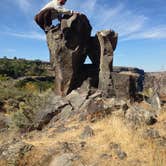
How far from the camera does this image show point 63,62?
14086mm

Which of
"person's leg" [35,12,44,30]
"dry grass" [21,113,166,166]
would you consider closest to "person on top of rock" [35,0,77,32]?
"person's leg" [35,12,44,30]

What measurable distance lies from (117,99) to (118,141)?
445 cm

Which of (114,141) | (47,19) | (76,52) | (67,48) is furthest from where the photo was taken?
(47,19)

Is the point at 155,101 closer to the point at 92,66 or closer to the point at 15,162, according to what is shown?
the point at 92,66

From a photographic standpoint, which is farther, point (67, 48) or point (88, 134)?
point (67, 48)

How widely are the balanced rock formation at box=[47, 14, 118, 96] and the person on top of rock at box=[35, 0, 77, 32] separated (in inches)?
11.5

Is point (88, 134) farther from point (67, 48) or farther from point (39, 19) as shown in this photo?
point (39, 19)

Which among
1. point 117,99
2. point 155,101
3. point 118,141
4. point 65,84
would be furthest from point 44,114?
point 118,141

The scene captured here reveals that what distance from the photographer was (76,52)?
46.4 feet

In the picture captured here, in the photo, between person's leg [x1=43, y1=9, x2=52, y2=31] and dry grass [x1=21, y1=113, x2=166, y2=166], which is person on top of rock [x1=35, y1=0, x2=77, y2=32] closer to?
person's leg [x1=43, y1=9, x2=52, y2=31]

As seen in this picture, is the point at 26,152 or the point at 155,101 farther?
the point at 155,101

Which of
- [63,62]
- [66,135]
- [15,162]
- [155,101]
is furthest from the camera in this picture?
[63,62]

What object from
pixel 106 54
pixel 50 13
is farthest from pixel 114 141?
pixel 50 13

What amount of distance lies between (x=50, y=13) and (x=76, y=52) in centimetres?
203
